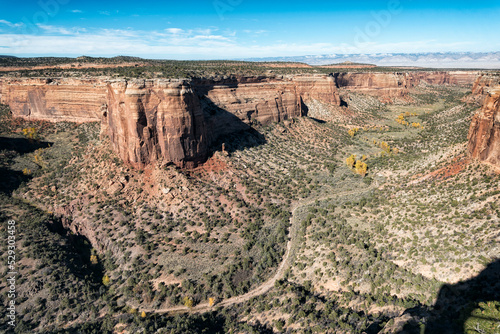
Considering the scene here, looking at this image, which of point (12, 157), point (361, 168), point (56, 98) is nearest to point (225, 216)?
point (361, 168)

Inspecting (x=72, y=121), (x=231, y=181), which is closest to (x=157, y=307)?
(x=231, y=181)

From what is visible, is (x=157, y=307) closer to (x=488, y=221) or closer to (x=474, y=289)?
(x=474, y=289)

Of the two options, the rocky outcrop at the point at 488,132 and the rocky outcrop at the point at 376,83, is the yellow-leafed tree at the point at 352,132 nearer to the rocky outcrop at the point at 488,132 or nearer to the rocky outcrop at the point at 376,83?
the rocky outcrop at the point at 488,132

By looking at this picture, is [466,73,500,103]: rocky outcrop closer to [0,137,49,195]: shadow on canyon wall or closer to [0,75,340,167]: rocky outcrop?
[0,75,340,167]: rocky outcrop

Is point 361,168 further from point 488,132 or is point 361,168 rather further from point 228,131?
point 228,131

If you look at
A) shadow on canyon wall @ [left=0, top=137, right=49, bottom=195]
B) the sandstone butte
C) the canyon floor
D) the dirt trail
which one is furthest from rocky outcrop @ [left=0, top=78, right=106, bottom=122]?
the dirt trail
